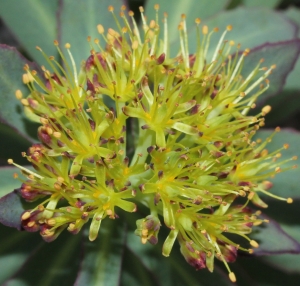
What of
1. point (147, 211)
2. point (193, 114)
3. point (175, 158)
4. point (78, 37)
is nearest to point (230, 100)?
point (193, 114)

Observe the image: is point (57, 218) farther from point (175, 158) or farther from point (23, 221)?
point (175, 158)

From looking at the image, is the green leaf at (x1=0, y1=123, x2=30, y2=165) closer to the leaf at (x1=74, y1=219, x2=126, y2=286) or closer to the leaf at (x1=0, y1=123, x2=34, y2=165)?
the leaf at (x1=0, y1=123, x2=34, y2=165)

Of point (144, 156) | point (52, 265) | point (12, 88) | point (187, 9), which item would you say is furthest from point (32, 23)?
point (52, 265)

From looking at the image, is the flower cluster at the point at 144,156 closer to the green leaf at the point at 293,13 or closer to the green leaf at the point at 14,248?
the green leaf at the point at 14,248

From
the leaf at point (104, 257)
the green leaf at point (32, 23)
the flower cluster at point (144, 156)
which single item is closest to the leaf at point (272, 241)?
the flower cluster at point (144, 156)

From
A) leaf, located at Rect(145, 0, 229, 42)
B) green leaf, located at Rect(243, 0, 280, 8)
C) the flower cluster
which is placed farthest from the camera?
green leaf, located at Rect(243, 0, 280, 8)

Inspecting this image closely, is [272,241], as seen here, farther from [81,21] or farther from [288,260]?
[81,21]

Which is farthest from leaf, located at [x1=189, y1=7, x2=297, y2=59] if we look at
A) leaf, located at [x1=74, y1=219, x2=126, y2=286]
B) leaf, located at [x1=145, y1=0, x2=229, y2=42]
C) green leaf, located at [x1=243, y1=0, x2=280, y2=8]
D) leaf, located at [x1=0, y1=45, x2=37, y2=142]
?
leaf, located at [x1=74, y1=219, x2=126, y2=286]
